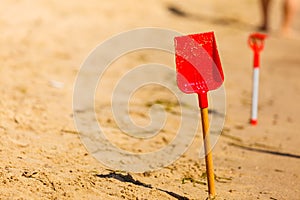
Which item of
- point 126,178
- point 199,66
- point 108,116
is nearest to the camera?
point 199,66

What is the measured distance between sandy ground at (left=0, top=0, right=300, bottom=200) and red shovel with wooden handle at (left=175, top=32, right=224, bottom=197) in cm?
66

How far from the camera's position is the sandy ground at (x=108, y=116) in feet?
10.9

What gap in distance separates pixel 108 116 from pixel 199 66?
1846 mm

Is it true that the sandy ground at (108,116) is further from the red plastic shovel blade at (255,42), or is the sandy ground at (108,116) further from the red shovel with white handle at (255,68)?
the red plastic shovel blade at (255,42)

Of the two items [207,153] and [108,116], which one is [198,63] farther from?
[108,116]

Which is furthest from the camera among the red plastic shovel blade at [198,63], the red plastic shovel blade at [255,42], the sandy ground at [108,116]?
the red plastic shovel blade at [255,42]

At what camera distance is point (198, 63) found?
10.1 feet

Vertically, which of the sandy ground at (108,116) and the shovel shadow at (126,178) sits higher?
the sandy ground at (108,116)

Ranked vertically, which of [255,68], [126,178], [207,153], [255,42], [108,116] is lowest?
[126,178]

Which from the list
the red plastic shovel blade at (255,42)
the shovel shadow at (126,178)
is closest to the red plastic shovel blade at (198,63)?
the shovel shadow at (126,178)

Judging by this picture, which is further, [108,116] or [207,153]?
[108,116]

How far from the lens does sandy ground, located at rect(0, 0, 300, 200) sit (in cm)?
333

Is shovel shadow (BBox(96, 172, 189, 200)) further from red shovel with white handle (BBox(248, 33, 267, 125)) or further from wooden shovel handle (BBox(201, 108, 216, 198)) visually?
red shovel with white handle (BBox(248, 33, 267, 125))

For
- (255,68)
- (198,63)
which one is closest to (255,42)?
(255,68)
